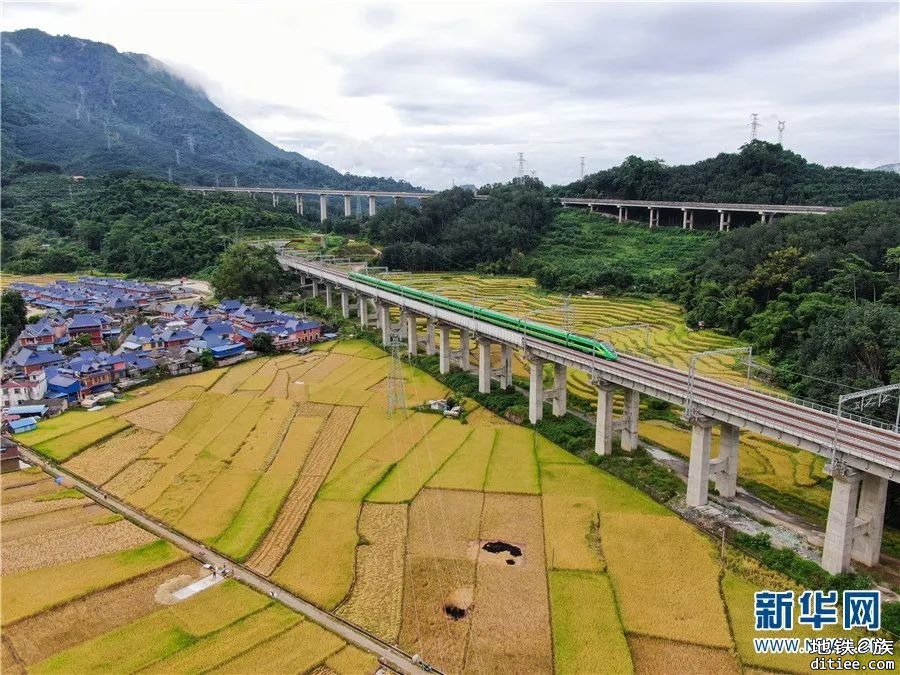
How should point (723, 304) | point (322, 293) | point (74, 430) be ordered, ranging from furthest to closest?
point (322, 293), point (723, 304), point (74, 430)

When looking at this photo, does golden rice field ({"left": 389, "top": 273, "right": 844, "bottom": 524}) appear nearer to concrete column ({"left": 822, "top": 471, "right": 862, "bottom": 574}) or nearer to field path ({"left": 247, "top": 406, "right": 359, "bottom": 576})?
concrete column ({"left": 822, "top": 471, "right": 862, "bottom": 574})

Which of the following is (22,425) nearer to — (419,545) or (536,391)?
(419,545)

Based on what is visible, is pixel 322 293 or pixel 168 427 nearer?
pixel 168 427

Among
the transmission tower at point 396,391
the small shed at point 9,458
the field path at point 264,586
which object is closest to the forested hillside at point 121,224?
the transmission tower at point 396,391

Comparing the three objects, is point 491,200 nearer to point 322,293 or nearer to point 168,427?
point 322,293

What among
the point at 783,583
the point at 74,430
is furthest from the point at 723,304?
the point at 74,430

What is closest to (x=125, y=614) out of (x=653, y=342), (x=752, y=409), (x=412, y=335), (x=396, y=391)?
(x=396, y=391)
